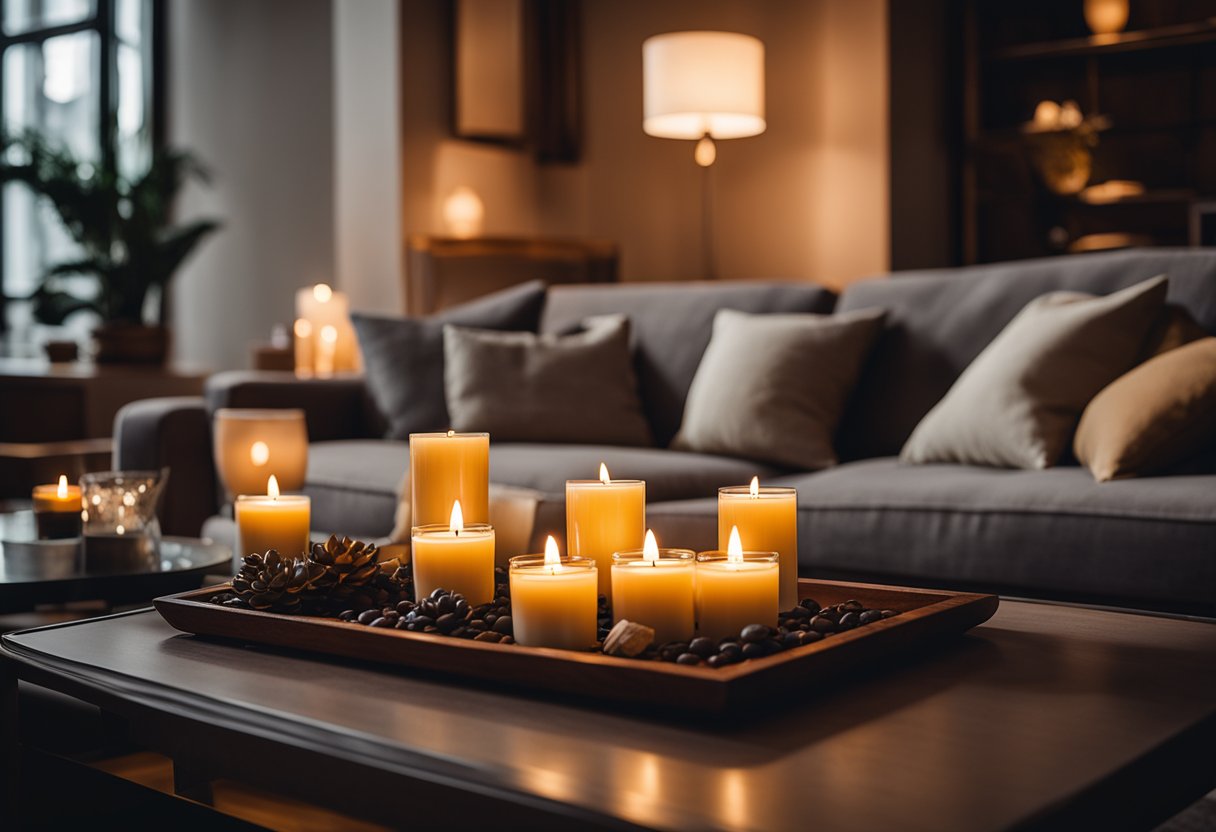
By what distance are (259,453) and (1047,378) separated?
1.45 meters

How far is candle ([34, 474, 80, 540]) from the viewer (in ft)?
6.07

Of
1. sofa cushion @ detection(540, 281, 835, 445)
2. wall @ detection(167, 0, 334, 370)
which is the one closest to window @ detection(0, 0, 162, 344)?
wall @ detection(167, 0, 334, 370)

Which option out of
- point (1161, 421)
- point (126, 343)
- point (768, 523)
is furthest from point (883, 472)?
point (126, 343)

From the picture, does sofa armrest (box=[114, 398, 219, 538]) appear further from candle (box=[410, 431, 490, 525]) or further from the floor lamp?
the floor lamp

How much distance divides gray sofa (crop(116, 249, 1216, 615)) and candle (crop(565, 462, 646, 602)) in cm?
77

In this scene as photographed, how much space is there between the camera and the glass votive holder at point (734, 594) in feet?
3.40

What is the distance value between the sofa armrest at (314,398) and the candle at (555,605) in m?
2.21

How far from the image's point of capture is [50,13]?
692 cm

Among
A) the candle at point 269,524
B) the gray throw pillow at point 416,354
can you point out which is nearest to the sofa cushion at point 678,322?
the gray throw pillow at point 416,354

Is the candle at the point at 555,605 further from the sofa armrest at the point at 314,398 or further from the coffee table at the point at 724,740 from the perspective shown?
the sofa armrest at the point at 314,398

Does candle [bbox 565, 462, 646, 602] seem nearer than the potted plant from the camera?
Yes

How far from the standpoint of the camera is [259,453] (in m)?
2.26

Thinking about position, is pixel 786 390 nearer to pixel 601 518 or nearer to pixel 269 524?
pixel 269 524

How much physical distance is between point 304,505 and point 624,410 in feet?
5.42
